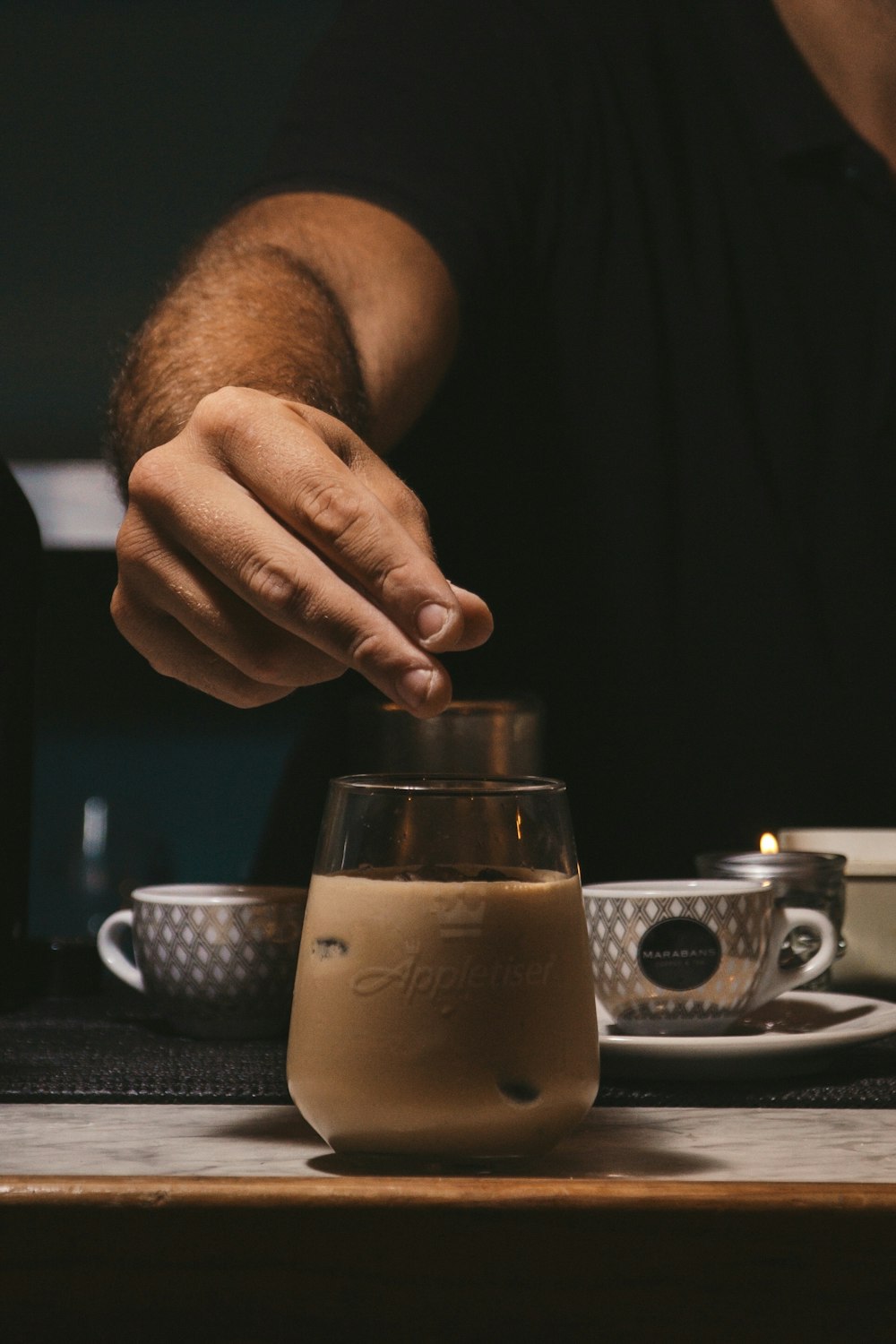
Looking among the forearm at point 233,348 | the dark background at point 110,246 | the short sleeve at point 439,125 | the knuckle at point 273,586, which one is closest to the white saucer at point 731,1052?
the knuckle at point 273,586

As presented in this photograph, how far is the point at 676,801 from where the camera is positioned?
1.67 meters

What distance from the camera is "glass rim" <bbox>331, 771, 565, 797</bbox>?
537 mm

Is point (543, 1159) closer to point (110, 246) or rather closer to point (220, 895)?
point (220, 895)

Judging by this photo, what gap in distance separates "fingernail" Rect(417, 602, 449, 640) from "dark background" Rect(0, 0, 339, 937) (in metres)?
2.09

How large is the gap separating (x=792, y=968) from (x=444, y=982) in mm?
417

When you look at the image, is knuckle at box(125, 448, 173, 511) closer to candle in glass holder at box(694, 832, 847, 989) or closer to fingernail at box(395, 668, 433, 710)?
fingernail at box(395, 668, 433, 710)

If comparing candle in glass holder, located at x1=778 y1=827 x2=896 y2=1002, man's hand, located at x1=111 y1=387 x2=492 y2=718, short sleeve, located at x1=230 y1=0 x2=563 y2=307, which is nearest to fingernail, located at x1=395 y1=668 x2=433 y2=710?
man's hand, located at x1=111 y1=387 x2=492 y2=718

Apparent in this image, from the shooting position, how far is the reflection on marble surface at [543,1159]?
53 centimetres

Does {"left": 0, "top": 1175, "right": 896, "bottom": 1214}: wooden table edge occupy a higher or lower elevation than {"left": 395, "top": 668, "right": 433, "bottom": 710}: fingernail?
lower

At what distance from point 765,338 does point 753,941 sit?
1111 millimetres

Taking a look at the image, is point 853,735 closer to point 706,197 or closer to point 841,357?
point 841,357

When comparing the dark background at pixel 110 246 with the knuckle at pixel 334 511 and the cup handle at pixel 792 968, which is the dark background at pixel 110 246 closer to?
the cup handle at pixel 792 968

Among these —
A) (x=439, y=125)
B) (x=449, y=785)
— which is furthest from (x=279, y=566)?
(x=439, y=125)

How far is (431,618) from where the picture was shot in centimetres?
59
